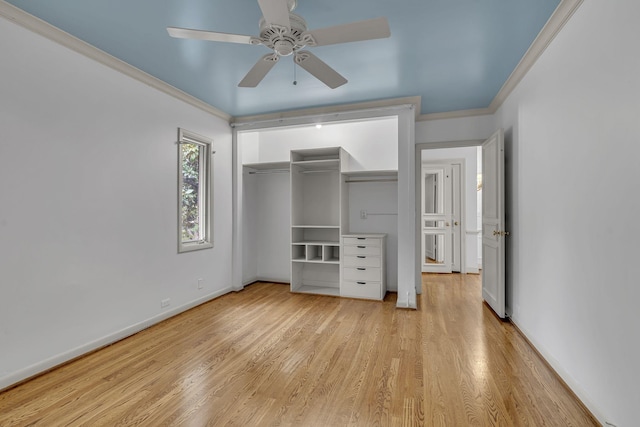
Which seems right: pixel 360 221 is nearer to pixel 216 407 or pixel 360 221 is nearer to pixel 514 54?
pixel 514 54

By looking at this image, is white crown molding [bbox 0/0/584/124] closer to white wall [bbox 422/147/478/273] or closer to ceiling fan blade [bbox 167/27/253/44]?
ceiling fan blade [bbox 167/27/253/44]

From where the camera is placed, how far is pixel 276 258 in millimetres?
5285

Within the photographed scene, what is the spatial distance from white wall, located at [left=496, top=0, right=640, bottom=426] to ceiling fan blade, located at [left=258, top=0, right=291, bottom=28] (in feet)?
5.56

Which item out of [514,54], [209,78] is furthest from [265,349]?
[514,54]

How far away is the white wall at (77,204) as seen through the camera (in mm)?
2189

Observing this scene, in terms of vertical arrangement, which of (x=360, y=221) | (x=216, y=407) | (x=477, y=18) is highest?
(x=477, y=18)

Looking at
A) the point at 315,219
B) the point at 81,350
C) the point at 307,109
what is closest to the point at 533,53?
the point at 307,109

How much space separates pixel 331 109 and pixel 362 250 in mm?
1937

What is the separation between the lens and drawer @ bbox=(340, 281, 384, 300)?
420 cm

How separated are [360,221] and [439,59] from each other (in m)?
2.51

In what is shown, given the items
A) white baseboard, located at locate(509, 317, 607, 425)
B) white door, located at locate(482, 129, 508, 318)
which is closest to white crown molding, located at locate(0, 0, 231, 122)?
white door, located at locate(482, 129, 508, 318)

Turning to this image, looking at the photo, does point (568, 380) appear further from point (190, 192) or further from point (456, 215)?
point (456, 215)

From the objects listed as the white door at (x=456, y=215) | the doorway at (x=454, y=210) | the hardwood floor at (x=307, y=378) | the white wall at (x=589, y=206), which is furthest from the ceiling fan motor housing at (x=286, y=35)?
the white door at (x=456, y=215)

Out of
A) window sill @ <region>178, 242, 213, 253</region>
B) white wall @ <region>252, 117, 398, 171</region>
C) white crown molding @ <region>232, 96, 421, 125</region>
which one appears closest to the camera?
window sill @ <region>178, 242, 213, 253</region>
